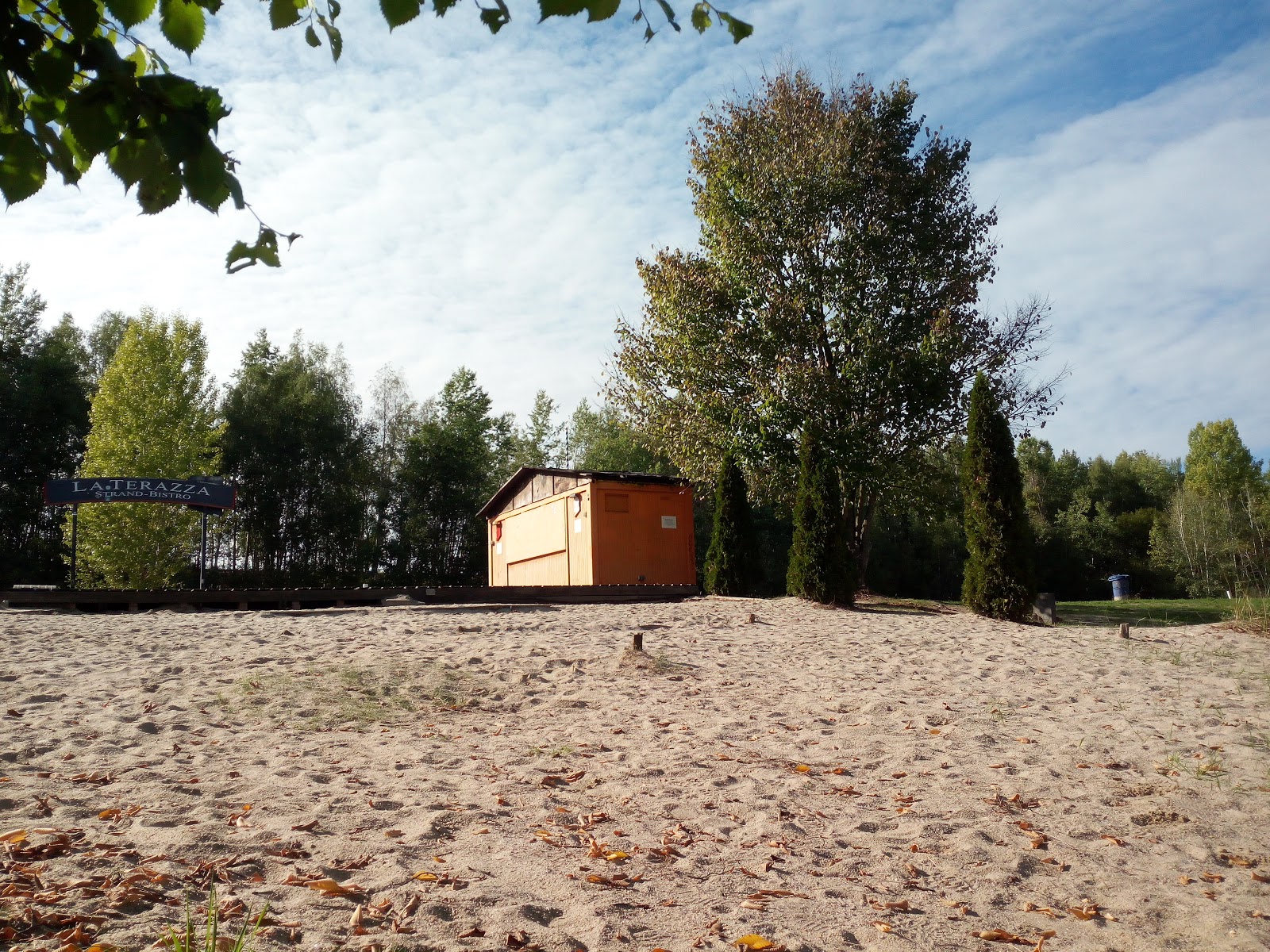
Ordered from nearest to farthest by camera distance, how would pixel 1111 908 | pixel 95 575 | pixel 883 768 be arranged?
1. pixel 1111 908
2. pixel 883 768
3. pixel 95 575

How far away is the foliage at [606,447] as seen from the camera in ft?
146

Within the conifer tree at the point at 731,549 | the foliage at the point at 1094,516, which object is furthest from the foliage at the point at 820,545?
the foliage at the point at 1094,516

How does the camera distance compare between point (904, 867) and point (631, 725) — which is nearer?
point (904, 867)

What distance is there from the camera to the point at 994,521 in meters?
12.3

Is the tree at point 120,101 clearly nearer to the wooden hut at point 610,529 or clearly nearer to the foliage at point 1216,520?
the wooden hut at point 610,529

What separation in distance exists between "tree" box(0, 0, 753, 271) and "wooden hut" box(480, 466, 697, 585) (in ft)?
48.6

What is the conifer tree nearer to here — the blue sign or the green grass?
the green grass

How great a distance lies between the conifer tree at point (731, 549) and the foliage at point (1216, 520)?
92.9 ft

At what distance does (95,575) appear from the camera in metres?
26.0

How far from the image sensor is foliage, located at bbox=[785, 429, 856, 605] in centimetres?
1329

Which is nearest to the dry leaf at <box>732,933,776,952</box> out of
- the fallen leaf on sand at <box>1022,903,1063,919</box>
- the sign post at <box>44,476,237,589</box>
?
the fallen leaf on sand at <box>1022,903,1063,919</box>

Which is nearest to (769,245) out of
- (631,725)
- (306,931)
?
(631,725)

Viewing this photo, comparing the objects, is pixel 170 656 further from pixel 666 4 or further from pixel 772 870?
pixel 666 4

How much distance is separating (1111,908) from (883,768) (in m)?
1.73
